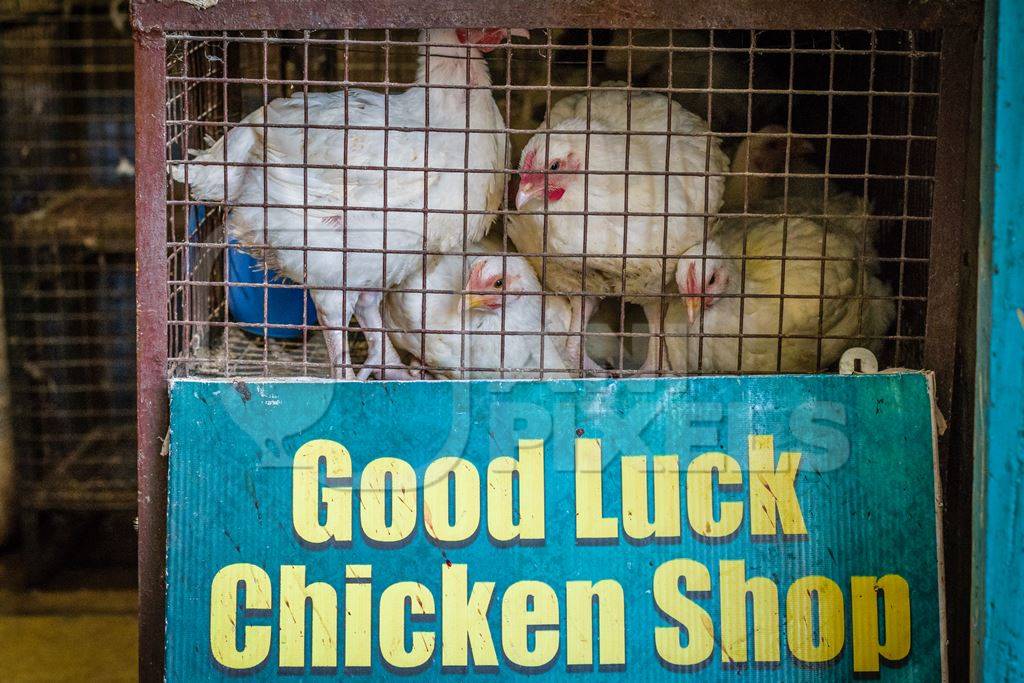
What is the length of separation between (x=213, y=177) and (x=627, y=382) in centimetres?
111

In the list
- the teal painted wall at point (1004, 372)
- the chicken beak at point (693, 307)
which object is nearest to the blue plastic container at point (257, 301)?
the chicken beak at point (693, 307)

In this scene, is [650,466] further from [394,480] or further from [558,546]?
[394,480]

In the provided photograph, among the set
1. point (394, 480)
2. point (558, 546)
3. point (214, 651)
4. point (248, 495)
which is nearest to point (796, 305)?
point (558, 546)

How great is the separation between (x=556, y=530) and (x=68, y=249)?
9.05ft

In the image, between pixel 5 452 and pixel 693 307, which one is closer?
pixel 693 307

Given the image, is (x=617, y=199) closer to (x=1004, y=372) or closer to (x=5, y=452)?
(x=1004, y=372)

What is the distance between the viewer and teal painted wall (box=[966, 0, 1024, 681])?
1.67 meters

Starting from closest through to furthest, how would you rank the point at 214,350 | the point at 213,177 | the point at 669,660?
the point at 669,660, the point at 213,177, the point at 214,350

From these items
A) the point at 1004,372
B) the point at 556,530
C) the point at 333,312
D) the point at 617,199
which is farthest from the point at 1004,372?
the point at 333,312

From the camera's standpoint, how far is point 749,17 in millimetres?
1883

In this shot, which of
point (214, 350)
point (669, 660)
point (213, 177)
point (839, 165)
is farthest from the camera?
point (839, 165)

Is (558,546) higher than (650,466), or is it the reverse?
(650,466)

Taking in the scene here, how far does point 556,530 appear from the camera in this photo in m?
1.92

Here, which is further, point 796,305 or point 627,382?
point 796,305
